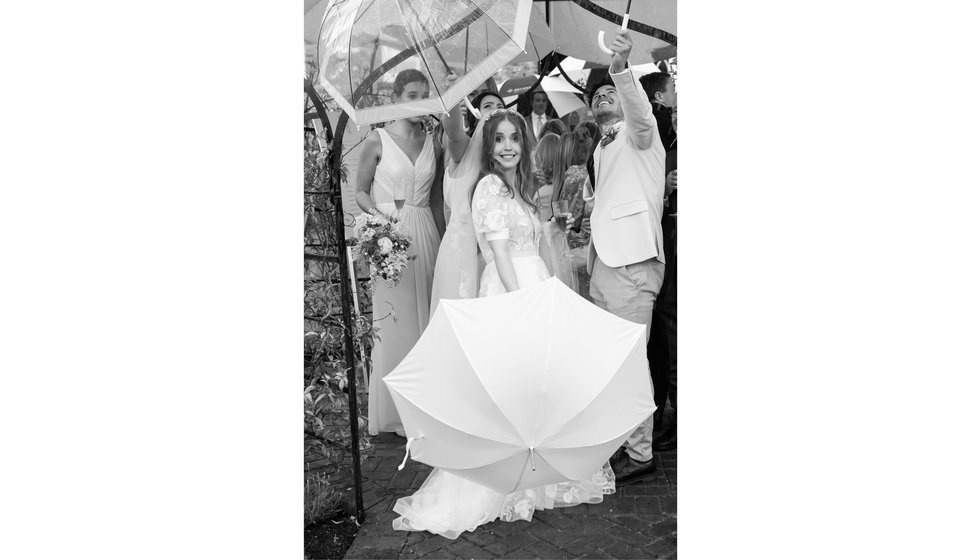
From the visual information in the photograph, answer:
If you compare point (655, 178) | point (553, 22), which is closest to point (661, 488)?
point (655, 178)

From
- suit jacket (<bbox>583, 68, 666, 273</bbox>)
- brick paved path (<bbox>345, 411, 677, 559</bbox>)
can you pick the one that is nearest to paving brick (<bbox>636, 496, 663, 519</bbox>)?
brick paved path (<bbox>345, 411, 677, 559</bbox>)

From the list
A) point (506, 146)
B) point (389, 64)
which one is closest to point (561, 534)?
point (506, 146)

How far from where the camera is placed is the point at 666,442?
498cm

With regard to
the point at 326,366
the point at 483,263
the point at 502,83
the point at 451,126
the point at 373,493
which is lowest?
the point at 373,493

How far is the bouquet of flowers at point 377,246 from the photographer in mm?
4582

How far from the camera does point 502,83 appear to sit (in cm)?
755

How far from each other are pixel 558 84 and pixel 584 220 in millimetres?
3037

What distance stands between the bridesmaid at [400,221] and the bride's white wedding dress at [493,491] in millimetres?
1094

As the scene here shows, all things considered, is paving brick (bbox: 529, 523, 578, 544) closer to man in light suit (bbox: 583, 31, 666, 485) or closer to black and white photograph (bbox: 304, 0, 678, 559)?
black and white photograph (bbox: 304, 0, 678, 559)

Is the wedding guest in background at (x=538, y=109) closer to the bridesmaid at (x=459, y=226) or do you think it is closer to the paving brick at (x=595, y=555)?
the bridesmaid at (x=459, y=226)

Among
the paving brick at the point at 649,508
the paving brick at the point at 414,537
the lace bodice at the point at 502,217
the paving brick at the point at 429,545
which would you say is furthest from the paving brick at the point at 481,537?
the lace bodice at the point at 502,217

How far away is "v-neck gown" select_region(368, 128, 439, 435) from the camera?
520 cm

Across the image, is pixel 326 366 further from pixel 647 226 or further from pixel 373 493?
pixel 647 226

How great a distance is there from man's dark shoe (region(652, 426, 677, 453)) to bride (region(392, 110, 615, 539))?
754 mm
